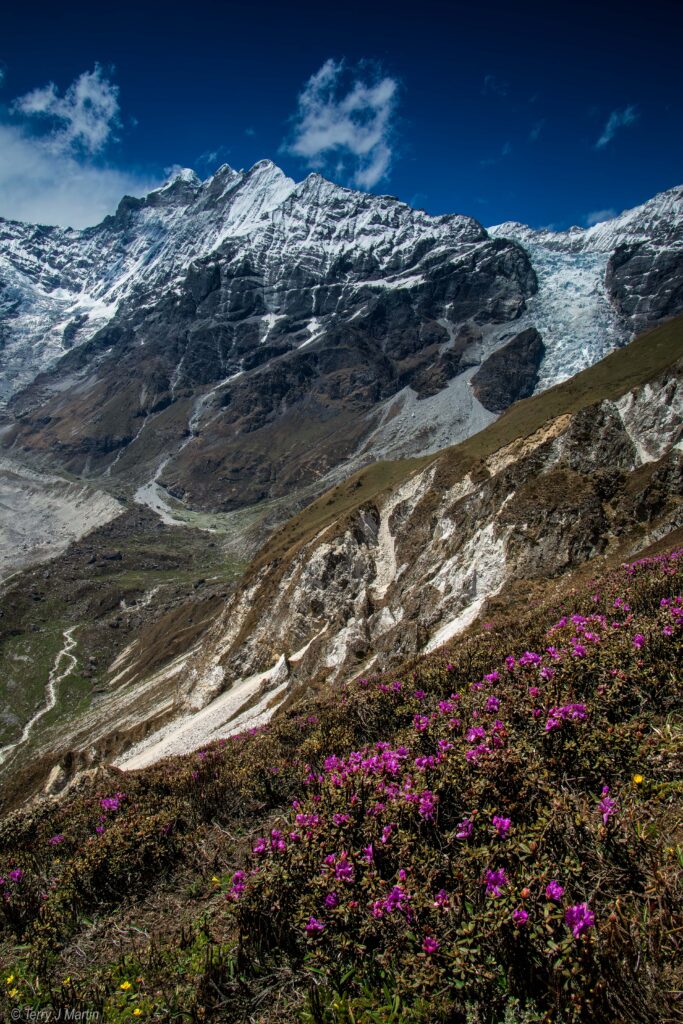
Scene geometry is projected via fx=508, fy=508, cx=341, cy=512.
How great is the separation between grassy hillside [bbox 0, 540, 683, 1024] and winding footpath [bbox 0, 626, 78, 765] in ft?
448

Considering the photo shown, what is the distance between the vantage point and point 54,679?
509ft

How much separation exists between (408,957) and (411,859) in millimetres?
1235

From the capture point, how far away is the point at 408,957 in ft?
16.9

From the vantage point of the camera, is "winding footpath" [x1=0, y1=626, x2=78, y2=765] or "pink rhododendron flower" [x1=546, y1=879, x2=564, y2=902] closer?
"pink rhododendron flower" [x1=546, y1=879, x2=564, y2=902]

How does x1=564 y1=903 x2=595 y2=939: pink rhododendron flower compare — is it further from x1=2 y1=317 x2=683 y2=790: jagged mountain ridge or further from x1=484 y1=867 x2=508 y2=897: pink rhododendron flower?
x1=2 y1=317 x2=683 y2=790: jagged mountain ridge

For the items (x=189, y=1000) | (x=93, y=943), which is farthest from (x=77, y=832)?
(x=189, y=1000)

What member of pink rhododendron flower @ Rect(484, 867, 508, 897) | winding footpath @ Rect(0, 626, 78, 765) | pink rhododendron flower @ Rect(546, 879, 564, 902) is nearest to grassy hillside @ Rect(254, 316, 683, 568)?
pink rhododendron flower @ Rect(484, 867, 508, 897)

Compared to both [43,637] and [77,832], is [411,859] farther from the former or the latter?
[43,637]

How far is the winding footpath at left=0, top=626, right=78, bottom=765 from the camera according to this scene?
122188 mm

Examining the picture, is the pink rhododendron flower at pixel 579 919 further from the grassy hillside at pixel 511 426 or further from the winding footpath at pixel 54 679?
the winding footpath at pixel 54 679

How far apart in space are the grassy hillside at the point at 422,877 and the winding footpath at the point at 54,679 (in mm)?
136516

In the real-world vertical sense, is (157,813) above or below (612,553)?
above

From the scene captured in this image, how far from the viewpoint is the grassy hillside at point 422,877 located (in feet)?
15.5

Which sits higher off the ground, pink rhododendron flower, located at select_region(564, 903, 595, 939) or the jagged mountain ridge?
pink rhododendron flower, located at select_region(564, 903, 595, 939)
